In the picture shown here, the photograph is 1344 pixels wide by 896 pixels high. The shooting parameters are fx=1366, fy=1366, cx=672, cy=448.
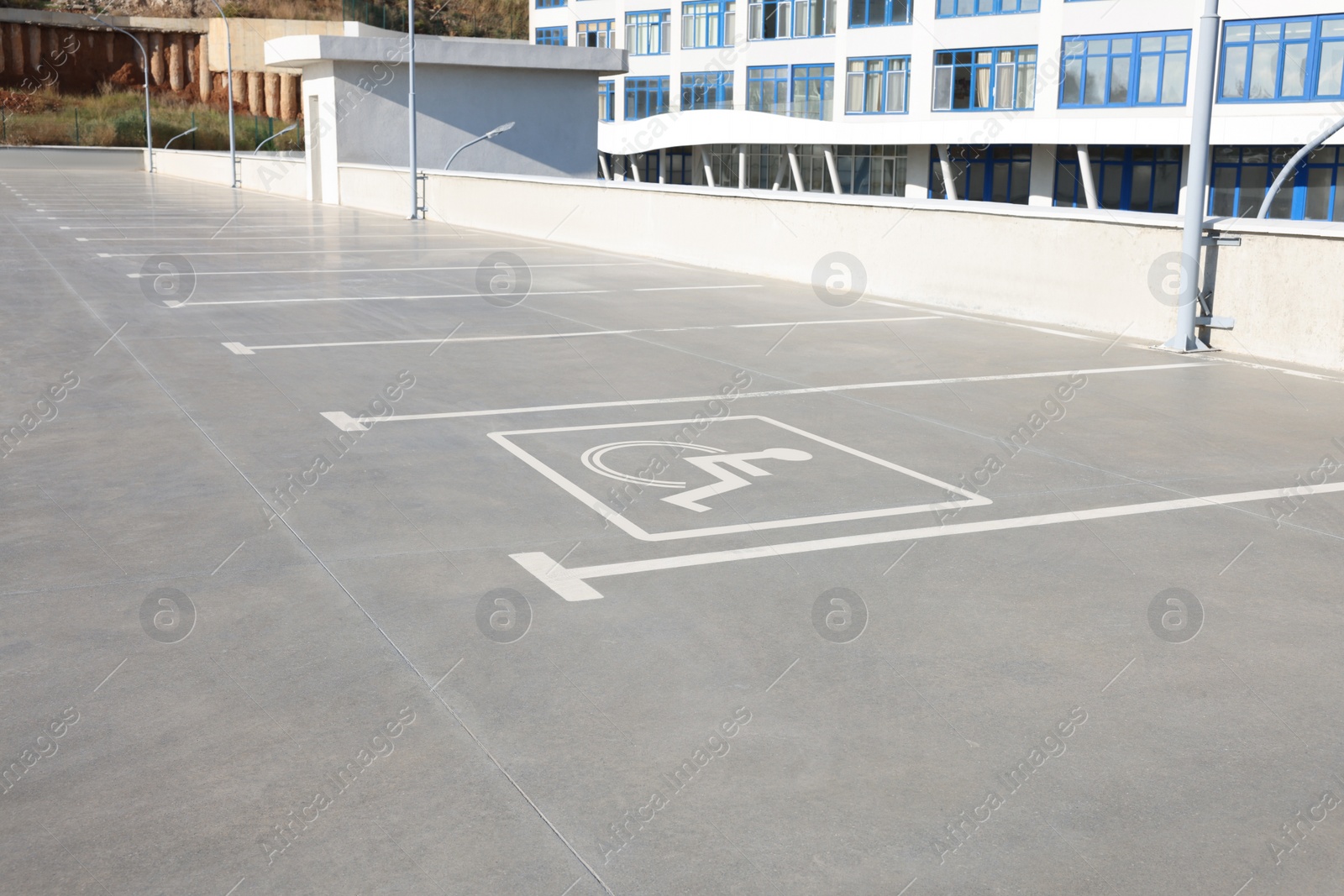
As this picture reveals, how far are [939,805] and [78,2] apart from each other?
373ft

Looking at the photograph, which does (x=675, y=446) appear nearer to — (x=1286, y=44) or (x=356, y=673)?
(x=356, y=673)

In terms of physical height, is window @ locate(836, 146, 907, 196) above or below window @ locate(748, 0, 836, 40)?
below

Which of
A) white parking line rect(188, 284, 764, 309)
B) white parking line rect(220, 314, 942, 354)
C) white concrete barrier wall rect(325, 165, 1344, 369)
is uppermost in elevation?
white concrete barrier wall rect(325, 165, 1344, 369)

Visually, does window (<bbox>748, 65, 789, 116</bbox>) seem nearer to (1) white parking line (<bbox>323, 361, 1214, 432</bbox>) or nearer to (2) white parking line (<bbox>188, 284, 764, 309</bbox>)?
(2) white parking line (<bbox>188, 284, 764, 309</bbox>)

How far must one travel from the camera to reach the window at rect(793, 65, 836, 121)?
197 feet

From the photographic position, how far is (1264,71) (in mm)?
43562

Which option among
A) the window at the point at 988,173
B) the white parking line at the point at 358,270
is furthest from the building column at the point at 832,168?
the white parking line at the point at 358,270

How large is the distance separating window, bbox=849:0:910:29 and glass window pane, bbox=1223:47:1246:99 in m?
15.0

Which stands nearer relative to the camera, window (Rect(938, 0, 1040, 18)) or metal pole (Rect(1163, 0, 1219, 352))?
metal pole (Rect(1163, 0, 1219, 352))

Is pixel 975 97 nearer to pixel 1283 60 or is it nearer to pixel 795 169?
pixel 795 169

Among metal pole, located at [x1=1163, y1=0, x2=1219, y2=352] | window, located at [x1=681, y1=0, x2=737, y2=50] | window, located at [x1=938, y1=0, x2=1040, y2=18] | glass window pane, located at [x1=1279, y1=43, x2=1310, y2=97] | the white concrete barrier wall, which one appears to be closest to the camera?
metal pole, located at [x1=1163, y1=0, x2=1219, y2=352]

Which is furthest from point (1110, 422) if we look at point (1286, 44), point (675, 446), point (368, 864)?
point (1286, 44)

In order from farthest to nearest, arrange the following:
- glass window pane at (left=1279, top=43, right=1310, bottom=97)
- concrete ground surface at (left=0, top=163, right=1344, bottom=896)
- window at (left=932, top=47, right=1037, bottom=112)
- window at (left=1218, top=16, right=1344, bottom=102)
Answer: window at (left=932, top=47, right=1037, bottom=112), glass window pane at (left=1279, top=43, right=1310, bottom=97), window at (left=1218, top=16, right=1344, bottom=102), concrete ground surface at (left=0, top=163, right=1344, bottom=896)

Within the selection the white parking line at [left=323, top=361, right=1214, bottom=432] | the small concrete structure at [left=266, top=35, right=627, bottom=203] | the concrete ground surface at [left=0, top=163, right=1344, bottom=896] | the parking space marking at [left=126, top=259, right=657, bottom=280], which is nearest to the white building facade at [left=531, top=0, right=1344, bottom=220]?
the small concrete structure at [left=266, top=35, right=627, bottom=203]
